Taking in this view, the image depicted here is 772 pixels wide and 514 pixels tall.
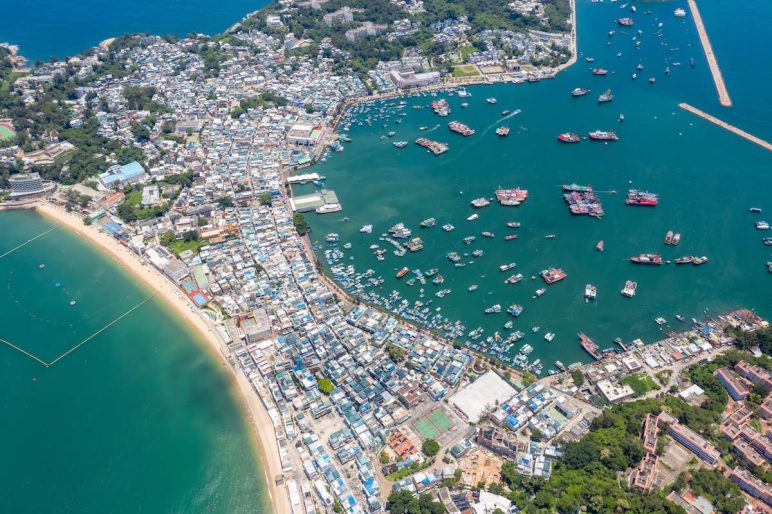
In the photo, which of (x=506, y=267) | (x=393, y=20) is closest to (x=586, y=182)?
(x=506, y=267)

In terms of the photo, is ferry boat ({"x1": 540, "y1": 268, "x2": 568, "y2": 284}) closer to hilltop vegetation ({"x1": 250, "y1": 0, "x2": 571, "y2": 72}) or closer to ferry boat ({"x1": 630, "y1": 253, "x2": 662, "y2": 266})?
ferry boat ({"x1": 630, "y1": 253, "x2": 662, "y2": 266})

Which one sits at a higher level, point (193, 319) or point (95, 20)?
point (95, 20)

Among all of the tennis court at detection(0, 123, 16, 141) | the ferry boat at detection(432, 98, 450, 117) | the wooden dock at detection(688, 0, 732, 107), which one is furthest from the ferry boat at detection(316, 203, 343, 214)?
the wooden dock at detection(688, 0, 732, 107)

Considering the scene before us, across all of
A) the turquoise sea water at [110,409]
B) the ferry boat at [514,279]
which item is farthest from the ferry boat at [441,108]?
the turquoise sea water at [110,409]

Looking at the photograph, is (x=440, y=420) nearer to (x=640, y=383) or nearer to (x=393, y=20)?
(x=640, y=383)

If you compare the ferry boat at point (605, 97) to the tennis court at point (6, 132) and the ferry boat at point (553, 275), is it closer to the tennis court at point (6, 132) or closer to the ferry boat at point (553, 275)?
the ferry boat at point (553, 275)
